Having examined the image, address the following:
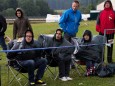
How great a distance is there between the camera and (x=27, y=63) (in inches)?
300

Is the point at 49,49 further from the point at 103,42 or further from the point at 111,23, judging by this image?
the point at 111,23

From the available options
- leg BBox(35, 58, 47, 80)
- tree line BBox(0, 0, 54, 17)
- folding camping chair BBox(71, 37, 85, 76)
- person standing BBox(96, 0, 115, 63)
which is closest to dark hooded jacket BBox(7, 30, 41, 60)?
leg BBox(35, 58, 47, 80)

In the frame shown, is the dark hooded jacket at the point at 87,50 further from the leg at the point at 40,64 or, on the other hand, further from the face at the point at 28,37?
the face at the point at 28,37

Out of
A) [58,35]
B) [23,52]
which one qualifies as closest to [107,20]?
[58,35]

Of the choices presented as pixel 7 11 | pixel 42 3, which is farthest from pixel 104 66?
pixel 42 3

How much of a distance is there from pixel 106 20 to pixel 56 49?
2.31 m

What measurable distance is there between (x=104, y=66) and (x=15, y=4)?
80.4m

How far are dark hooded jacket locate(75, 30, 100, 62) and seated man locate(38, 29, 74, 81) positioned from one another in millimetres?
617

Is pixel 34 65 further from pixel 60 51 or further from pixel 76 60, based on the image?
pixel 76 60

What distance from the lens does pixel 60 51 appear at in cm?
850

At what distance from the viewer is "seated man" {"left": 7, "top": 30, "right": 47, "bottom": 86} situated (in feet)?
25.1

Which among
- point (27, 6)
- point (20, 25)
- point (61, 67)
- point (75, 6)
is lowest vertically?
point (61, 67)

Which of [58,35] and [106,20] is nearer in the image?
[58,35]

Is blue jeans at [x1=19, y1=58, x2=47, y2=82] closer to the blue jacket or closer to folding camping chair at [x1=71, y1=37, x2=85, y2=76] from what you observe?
folding camping chair at [x1=71, y1=37, x2=85, y2=76]
